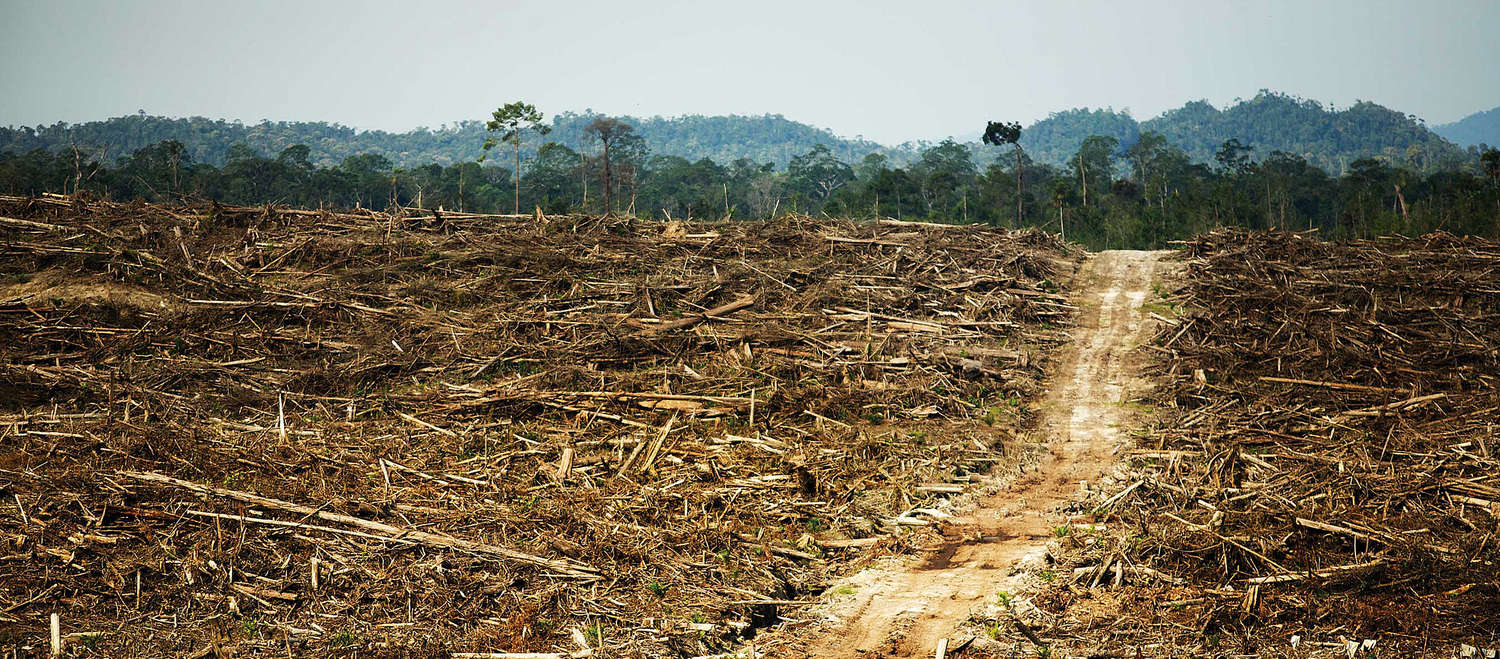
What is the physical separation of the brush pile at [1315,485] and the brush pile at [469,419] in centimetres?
181

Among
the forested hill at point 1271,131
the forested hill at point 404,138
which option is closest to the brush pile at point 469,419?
the forested hill at point 404,138

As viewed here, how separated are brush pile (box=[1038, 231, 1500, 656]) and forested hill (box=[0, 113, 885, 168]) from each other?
66.6 m

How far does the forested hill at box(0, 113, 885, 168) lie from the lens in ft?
283

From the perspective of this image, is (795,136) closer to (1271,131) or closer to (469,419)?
(1271,131)

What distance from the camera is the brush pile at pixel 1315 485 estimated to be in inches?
229

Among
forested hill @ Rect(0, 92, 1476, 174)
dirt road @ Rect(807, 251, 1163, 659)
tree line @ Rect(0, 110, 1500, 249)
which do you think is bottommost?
dirt road @ Rect(807, 251, 1163, 659)

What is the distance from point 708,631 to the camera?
20.0 feet

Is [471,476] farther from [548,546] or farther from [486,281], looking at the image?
[486,281]

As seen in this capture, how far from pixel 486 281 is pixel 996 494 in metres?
9.18

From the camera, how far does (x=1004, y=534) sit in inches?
305

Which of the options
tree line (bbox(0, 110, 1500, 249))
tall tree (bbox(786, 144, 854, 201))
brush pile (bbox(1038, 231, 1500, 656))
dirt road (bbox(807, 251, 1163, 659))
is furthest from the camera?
tall tree (bbox(786, 144, 854, 201))

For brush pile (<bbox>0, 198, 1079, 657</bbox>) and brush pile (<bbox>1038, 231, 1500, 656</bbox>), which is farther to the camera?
brush pile (<bbox>0, 198, 1079, 657</bbox>)

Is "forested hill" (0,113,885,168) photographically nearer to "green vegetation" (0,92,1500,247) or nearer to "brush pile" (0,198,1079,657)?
"green vegetation" (0,92,1500,247)

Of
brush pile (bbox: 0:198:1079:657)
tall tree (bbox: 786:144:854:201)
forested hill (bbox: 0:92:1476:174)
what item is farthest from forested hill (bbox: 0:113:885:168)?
brush pile (bbox: 0:198:1079:657)
